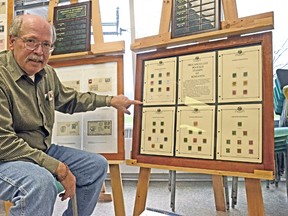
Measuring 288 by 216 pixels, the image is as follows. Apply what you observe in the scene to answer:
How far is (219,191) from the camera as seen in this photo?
2127 millimetres

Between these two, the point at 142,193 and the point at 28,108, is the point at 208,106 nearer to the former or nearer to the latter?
the point at 142,193

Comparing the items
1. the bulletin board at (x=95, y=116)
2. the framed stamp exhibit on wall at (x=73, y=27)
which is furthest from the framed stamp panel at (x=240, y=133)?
the framed stamp exhibit on wall at (x=73, y=27)

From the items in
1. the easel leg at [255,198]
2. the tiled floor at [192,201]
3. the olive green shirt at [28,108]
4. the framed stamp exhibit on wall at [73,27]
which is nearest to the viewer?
the olive green shirt at [28,108]

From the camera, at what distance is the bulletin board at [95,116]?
1875 mm

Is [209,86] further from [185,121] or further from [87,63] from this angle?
[87,63]

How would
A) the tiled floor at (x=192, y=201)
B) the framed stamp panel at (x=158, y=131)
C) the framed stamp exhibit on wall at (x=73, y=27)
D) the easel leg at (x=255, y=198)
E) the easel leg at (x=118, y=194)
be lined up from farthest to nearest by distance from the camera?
the tiled floor at (x=192, y=201) < the framed stamp exhibit on wall at (x=73, y=27) < the easel leg at (x=118, y=194) < the framed stamp panel at (x=158, y=131) < the easel leg at (x=255, y=198)

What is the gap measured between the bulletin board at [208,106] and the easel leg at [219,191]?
58 centimetres

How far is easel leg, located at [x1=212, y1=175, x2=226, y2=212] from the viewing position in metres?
2.09

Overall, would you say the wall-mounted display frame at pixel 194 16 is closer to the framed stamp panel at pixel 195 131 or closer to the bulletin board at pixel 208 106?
the bulletin board at pixel 208 106

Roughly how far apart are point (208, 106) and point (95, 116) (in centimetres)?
73

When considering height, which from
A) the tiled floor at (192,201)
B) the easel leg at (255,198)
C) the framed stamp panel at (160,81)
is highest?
the framed stamp panel at (160,81)

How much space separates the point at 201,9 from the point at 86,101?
819mm

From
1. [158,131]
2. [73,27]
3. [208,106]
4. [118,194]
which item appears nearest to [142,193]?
[118,194]

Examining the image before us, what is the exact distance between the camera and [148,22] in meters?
3.30
